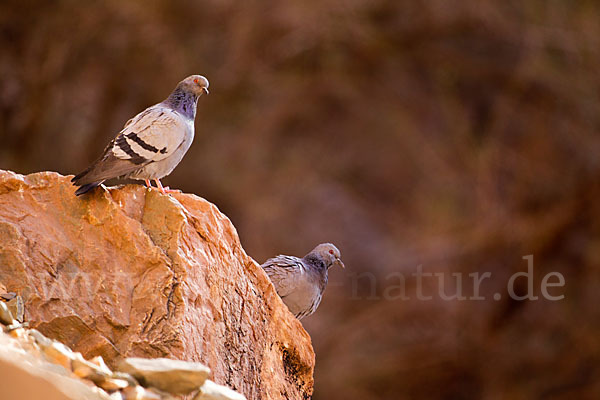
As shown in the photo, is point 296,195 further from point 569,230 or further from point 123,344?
point 123,344

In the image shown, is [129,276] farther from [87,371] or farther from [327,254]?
[327,254]

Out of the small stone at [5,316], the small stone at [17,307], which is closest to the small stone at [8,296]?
the small stone at [17,307]

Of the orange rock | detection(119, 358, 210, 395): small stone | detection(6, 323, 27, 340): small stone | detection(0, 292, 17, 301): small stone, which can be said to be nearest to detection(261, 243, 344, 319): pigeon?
the orange rock

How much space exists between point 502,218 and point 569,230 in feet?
4.01

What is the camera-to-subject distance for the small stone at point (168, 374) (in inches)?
132

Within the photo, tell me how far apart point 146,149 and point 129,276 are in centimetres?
70

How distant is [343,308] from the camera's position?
583 inches

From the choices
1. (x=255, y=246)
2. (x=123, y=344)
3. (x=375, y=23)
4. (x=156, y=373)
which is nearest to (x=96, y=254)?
(x=123, y=344)

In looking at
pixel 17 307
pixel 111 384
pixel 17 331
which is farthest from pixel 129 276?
pixel 111 384

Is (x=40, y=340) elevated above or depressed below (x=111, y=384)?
above

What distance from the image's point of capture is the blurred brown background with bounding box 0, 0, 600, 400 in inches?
543

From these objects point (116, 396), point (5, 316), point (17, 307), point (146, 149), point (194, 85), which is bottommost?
point (116, 396)

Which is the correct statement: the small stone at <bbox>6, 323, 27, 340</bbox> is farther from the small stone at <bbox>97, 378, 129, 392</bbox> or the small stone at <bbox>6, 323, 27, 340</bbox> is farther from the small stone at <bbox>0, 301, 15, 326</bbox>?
the small stone at <bbox>97, 378, 129, 392</bbox>

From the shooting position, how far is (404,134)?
51.0 feet
